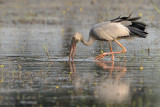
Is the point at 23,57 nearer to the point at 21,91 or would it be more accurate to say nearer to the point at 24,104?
the point at 21,91

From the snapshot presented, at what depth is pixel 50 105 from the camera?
20.2 ft

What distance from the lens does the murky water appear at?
6.52 meters

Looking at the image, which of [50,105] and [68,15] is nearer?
[50,105]

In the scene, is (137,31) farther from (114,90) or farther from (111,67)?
(114,90)

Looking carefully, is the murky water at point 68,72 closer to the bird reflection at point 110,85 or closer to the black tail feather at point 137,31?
the bird reflection at point 110,85

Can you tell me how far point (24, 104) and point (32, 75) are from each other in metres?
2.25

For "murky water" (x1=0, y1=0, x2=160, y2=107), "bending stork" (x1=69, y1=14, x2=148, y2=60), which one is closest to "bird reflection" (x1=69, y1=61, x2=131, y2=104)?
"murky water" (x1=0, y1=0, x2=160, y2=107)

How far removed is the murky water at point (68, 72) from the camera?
6520 millimetres

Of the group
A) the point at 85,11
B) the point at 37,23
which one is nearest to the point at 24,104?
the point at 37,23

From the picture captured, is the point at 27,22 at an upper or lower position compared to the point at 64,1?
lower

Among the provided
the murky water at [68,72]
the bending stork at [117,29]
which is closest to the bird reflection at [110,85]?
the murky water at [68,72]

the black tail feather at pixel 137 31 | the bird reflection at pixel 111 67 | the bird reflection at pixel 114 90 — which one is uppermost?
the black tail feather at pixel 137 31

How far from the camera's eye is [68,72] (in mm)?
8844

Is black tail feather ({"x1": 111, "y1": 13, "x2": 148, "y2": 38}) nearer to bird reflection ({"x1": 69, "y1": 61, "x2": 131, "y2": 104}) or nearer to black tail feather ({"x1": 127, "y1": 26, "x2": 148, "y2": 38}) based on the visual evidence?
black tail feather ({"x1": 127, "y1": 26, "x2": 148, "y2": 38})
